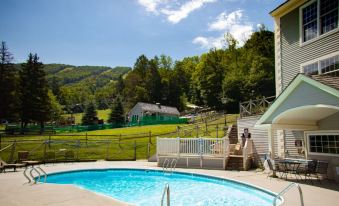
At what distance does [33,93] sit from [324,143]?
46.7 metres

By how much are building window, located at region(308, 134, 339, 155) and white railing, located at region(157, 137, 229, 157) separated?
185 inches

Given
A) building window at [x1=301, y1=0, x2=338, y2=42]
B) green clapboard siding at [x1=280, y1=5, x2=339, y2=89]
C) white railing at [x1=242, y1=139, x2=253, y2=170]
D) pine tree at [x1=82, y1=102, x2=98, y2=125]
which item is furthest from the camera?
pine tree at [x1=82, y1=102, x2=98, y2=125]

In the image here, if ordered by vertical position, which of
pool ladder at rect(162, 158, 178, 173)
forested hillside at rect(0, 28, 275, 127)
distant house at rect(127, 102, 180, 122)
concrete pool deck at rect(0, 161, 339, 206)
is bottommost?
pool ladder at rect(162, 158, 178, 173)

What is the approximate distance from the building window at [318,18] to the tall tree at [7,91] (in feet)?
148

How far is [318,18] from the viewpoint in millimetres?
13062

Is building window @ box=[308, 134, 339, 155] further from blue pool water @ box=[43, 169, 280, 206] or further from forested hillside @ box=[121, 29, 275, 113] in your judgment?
forested hillside @ box=[121, 29, 275, 113]

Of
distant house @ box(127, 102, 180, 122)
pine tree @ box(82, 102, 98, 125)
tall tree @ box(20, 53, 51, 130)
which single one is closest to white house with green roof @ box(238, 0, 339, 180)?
tall tree @ box(20, 53, 51, 130)

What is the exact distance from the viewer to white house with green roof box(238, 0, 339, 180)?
400 inches

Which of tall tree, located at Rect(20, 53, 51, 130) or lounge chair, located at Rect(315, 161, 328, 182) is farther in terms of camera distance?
tall tree, located at Rect(20, 53, 51, 130)

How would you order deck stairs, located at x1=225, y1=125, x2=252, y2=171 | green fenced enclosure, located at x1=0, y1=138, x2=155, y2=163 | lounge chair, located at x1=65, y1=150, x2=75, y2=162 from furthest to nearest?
1. green fenced enclosure, located at x1=0, y1=138, x2=155, y2=163
2. lounge chair, located at x1=65, y1=150, x2=75, y2=162
3. deck stairs, located at x1=225, y1=125, x2=252, y2=171

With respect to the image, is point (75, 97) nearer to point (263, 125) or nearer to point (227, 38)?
Result: point (227, 38)

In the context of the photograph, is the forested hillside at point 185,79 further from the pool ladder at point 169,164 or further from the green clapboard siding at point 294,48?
the pool ladder at point 169,164

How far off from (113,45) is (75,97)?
104 meters

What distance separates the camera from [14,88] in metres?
46.7
